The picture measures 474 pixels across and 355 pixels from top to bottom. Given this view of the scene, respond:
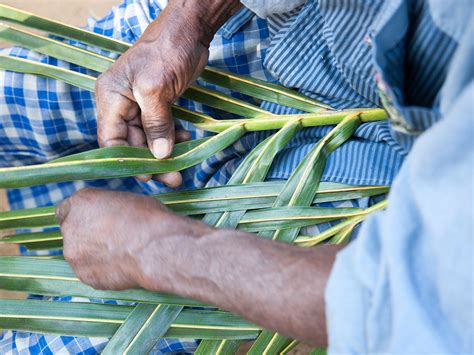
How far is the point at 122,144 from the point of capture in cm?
100

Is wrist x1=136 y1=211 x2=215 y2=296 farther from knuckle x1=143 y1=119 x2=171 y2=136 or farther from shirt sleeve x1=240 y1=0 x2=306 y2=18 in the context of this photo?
shirt sleeve x1=240 y1=0 x2=306 y2=18

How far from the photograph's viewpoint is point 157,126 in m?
0.98

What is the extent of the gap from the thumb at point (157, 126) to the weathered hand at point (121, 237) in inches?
5.4

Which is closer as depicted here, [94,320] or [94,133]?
[94,320]

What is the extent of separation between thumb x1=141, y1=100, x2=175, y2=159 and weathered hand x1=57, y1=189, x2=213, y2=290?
0.14 meters

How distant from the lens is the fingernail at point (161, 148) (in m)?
0.96

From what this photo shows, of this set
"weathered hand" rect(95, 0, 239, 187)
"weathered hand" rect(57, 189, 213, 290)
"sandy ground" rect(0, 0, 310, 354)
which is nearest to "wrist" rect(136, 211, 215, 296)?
"weathered hand" rect(57, 189, 213, 290)

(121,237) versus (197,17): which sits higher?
(197,17)

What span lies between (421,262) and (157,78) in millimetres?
549

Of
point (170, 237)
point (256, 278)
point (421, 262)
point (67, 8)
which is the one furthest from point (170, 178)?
point (67, 8)

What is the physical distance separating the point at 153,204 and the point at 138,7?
0.49 metres

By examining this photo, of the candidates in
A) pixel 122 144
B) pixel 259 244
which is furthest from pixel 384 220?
pixel 122 144

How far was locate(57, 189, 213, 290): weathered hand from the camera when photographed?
751mm

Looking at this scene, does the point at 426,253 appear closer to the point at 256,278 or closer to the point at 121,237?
the point at 256,278
